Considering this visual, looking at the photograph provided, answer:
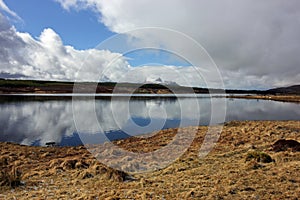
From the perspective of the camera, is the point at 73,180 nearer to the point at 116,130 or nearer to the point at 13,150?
the point at 13,150

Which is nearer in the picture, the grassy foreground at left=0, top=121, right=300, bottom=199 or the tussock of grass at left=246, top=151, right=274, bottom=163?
the grassy foreground at left=0, top=121, right=300, bottom=199

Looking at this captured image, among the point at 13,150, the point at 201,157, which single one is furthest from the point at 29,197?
the point at 13,150

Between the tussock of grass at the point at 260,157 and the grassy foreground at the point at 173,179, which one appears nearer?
the grassy foreground at the point at 173,179

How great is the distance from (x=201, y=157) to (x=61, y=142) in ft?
54.3

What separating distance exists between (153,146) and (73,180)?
35.5 feet

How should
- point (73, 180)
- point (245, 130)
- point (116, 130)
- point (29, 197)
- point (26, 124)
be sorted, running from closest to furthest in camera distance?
point (29, 197) < point (73, 180) < point (245, 130) < point (116, 130) < point (26, 124)

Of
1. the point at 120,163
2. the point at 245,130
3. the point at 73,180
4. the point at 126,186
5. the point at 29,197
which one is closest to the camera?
the point at 29,197

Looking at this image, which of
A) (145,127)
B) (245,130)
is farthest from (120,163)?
(145,127)

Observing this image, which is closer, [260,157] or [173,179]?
[173,179]

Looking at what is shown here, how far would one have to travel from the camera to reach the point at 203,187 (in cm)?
965

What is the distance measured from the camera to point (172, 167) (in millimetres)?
13227

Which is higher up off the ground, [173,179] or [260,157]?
[260,157]

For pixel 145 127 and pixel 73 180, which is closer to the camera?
pixel 73 180

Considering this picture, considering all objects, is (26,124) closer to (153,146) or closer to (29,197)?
(153,146)
